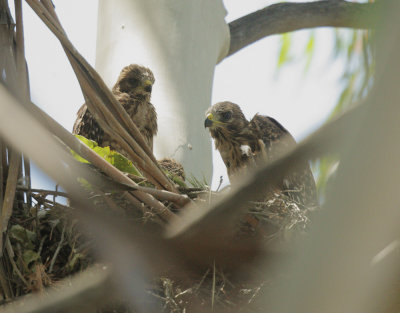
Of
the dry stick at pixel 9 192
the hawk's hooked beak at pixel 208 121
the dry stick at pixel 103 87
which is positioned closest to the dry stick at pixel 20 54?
the dry stick at pixel 9 192

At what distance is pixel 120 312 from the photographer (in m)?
3.36

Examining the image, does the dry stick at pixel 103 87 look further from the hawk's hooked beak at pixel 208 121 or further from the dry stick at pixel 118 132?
the hawk's hooked beak at pixel 208 121

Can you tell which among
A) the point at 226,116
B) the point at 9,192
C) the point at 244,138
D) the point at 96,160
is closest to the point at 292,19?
the point at 226,116

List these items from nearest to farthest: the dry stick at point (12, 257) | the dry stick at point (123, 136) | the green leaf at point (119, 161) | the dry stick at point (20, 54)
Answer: the dry stick at point (20, 54) < the dry stick at point (123, 136) < the dry stick at point (12, 257) < the green leaf at point (119, 161)

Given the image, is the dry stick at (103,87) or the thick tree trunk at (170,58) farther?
the thick tree trunk at (170,58)

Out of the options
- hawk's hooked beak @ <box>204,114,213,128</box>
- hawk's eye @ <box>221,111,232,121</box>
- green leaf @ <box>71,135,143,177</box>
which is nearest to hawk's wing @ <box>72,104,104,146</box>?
hawk's hooked beak @ <box>204,114,213,128</box>

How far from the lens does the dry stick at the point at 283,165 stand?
1.18 m

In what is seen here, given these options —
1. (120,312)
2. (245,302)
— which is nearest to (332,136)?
(245,302)

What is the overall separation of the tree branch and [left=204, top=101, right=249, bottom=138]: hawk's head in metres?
1.57

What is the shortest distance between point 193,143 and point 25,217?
6.51 feet

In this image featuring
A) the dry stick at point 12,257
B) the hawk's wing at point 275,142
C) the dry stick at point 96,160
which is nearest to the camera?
the dry stick at point 96,160

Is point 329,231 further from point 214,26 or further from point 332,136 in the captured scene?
point 214,26

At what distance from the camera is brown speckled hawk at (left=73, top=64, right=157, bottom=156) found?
486 cm

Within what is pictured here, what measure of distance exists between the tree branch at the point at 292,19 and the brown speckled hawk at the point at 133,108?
5.45 feet
